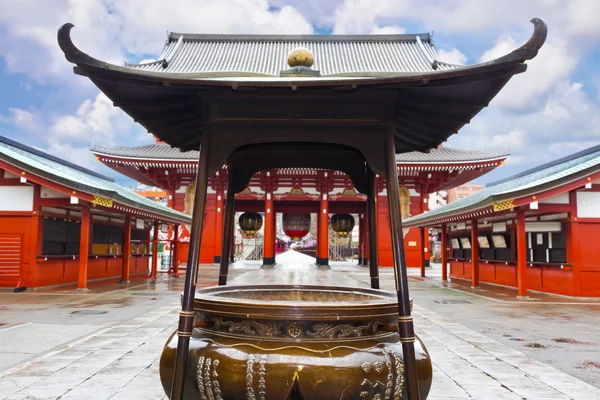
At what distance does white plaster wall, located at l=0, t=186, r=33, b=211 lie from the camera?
11.3 metres

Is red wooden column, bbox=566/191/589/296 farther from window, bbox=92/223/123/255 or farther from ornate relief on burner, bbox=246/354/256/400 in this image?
window, bbox=92/223/123/255

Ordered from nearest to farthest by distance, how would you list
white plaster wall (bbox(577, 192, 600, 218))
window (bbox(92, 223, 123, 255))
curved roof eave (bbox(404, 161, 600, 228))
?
curved roof eave (bbox(404, 161, 600, 228))
white plaster wall (bbox(577, 192, 600, 218))
window (bbox(92, 223, 123, 255))

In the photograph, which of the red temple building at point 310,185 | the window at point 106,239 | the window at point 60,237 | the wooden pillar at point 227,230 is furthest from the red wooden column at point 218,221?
the wooden pillar at point 227,230

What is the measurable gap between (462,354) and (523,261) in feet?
21.4

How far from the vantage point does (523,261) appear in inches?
425

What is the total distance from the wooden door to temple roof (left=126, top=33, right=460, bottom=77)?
581 inches

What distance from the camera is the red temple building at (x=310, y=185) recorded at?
21422 millimetres

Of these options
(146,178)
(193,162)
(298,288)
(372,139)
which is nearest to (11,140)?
(193,162)

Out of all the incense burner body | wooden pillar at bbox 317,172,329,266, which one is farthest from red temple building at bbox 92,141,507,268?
the incense burner body

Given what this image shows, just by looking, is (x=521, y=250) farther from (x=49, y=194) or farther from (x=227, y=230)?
(x=49, y=194)

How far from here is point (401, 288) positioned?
289 cm

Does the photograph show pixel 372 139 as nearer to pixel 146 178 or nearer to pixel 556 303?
pixel 556 303

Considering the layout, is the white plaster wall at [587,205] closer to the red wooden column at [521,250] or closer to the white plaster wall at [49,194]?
the red wooden column at [521,250]

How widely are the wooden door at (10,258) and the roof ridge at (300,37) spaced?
19349mm
